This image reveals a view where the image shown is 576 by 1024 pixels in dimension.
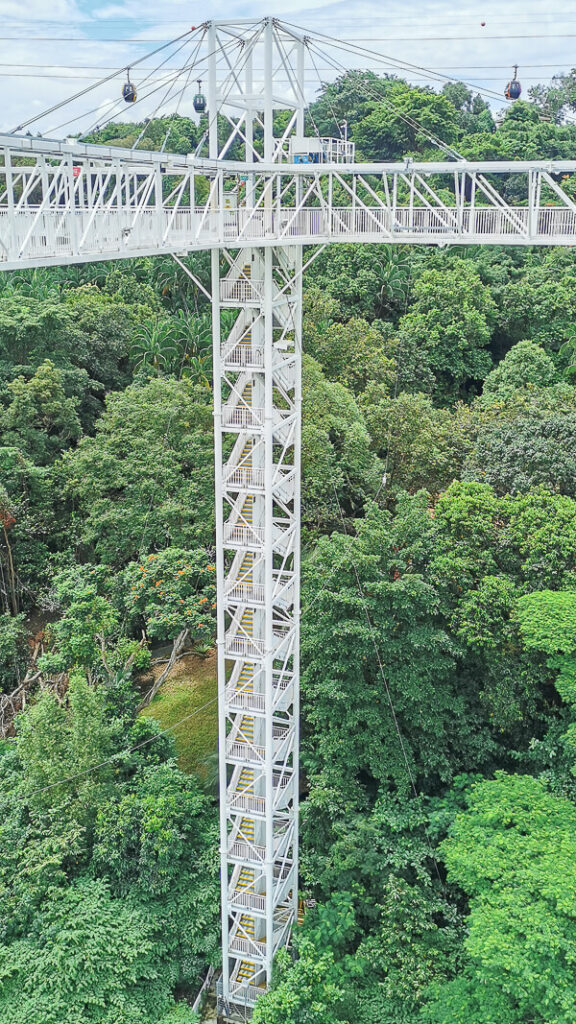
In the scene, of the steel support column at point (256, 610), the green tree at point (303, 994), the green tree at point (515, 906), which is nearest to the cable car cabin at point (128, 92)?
the steel support column at point (256, 610)

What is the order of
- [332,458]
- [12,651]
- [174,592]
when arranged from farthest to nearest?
[12,651]
[332,458]
[174,592]

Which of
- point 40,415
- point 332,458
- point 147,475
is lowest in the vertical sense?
point 147,475

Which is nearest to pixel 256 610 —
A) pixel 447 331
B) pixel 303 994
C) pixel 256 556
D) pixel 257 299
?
pixel 256 556

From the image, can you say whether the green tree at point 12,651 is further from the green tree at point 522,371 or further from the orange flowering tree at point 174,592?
the green tree at point 522,371

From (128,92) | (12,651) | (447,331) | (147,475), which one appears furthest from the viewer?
(447,331)

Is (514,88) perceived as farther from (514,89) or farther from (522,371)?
(522,371)
